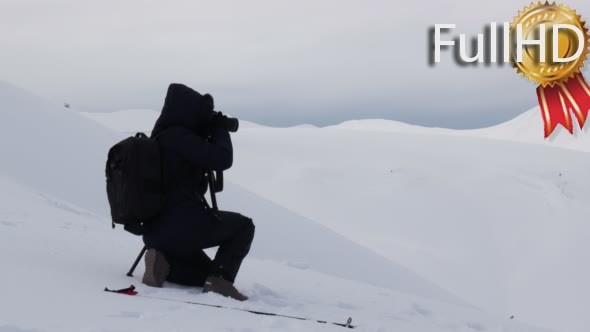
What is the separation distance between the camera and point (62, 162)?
36.0ft

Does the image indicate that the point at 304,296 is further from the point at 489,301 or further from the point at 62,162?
the point at 489,301

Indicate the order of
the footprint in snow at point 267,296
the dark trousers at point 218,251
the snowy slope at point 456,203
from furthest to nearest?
1. the snowy slope at point 456,203
2. the footprint in snow at point 267,296
3. the dark trousers at point 218,251

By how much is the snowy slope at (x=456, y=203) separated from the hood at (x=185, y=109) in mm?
8425

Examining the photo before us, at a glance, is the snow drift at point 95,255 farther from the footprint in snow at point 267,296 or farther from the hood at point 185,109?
the hood at point 185,109

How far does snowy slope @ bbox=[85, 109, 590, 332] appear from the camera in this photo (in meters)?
13.1

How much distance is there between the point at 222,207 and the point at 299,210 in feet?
15.4

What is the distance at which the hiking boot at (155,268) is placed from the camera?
4723 mm

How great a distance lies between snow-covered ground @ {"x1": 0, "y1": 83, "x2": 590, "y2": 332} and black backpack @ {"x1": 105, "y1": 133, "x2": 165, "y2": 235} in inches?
19.8

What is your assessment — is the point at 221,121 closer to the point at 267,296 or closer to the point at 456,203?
the point at 267,296

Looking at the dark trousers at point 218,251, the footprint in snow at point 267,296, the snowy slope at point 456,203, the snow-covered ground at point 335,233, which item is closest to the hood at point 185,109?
the dark trousers at point 218,251

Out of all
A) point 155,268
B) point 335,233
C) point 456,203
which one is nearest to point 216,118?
point 155,268

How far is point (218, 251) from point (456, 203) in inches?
505

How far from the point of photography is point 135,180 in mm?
4469

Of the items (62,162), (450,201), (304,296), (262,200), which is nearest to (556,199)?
(450,201)
